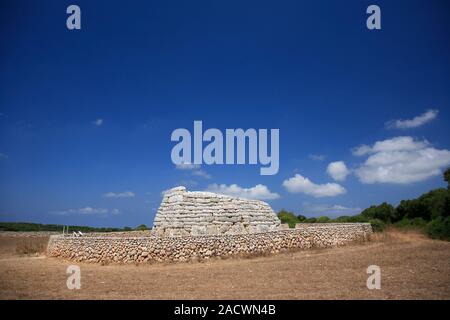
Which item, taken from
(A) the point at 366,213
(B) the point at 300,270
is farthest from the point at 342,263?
(A) the point at 366,213

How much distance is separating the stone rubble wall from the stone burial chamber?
1730 millimetres

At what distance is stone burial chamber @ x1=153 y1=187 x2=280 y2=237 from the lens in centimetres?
1814

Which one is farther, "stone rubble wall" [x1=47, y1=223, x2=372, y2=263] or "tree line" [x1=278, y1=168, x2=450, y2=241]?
"tree line" [x1=278, y1=168, x2=450, y2=241]

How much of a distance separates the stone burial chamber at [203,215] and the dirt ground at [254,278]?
2928 millimetres

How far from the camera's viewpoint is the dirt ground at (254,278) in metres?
9.16

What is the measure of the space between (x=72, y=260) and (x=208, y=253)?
6176 mm

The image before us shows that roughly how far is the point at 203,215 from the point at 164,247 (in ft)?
11.1

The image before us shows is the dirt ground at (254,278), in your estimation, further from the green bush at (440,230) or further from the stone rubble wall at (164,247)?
the green bush at (440,230)
